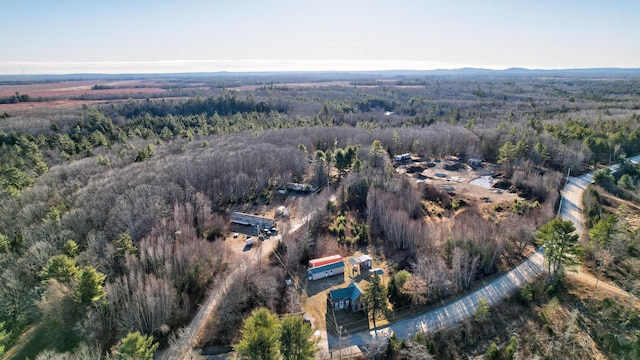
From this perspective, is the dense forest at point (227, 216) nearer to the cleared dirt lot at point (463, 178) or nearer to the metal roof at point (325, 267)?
the cleared dirt lot at point (463, 178)

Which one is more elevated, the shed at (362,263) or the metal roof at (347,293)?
the metal roof at (347,293)

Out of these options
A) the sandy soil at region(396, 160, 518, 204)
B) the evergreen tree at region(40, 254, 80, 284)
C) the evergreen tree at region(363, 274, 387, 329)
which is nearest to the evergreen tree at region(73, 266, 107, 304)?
the evergreen tree at region(40, 254, 80, 284)

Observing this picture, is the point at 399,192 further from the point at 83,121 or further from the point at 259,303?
the point at 83,121

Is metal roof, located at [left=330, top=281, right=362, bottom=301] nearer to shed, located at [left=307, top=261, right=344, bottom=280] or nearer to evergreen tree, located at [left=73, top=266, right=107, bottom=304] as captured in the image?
shed, located at [left=307, top=261, right=344, bottom=280]

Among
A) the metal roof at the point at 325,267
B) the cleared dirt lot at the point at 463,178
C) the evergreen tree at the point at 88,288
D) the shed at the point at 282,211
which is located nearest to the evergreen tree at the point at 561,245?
the cleared dirt lot at the point at 463,178

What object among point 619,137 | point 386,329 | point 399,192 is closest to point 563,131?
point 619,137
